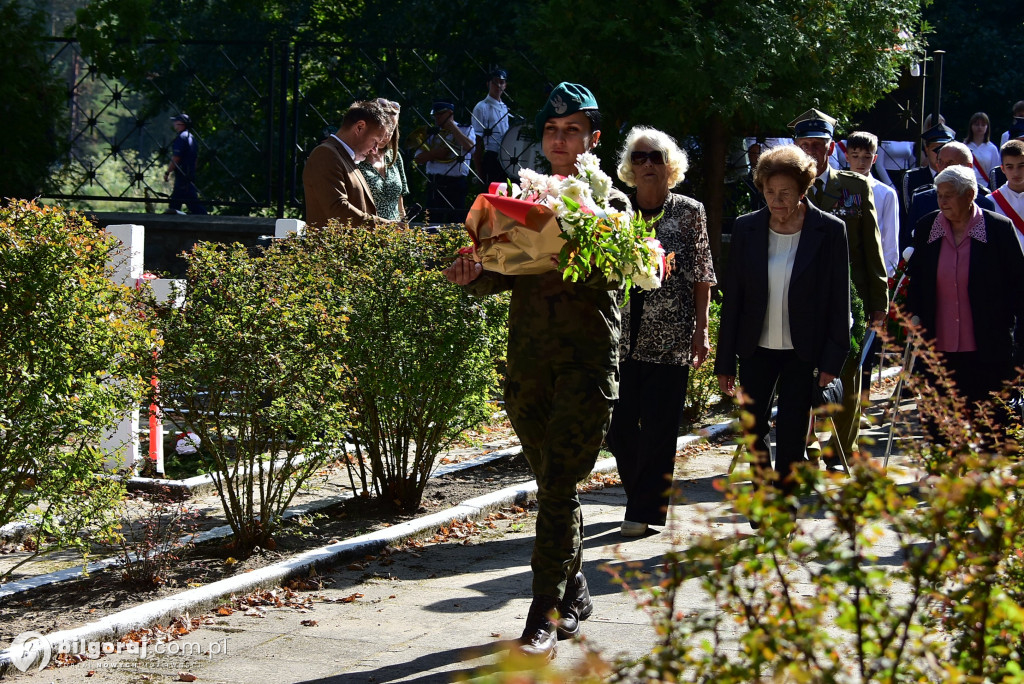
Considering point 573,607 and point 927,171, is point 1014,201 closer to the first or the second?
point 927,171

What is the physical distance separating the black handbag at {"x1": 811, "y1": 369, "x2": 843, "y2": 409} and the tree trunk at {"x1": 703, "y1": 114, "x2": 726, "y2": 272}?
A: 3.98m

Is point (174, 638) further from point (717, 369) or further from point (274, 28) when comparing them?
point (274, 28)

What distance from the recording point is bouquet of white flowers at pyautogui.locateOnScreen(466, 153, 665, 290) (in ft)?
15.0

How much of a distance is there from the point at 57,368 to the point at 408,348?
229cm

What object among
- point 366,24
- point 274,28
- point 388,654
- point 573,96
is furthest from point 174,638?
point 274,28

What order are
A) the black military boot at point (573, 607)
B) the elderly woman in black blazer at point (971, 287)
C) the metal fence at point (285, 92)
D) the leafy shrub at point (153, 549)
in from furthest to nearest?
the metal fence at point (285, 92) < the elderly woman in black blazer at point (971, 287) < the leafy shrub at point (153, 549) < the black military boot at point (573, 607)

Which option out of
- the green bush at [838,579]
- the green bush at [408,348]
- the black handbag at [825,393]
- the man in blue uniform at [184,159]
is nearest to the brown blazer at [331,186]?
the green bush at [408,348]

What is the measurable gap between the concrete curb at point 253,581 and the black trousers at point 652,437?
1046mm

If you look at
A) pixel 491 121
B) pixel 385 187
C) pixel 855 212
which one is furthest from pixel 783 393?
pixel 491 121

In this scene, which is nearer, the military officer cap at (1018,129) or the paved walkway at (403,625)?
the paved walkway at (403,625)

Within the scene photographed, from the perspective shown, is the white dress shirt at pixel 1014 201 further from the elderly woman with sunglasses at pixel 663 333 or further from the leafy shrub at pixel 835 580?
the leafy shrub at pixel 835 580

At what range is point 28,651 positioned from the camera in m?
4.60

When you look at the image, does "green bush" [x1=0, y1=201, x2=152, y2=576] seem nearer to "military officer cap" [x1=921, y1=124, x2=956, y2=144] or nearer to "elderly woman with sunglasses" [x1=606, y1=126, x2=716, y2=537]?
"elderly woman with sunglasses" [x1=606, y1=126, x2=716, y2=537]

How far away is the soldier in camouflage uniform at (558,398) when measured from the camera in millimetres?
4730
